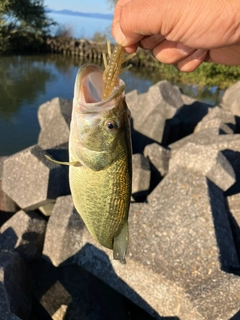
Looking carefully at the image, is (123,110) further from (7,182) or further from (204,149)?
(7,182)

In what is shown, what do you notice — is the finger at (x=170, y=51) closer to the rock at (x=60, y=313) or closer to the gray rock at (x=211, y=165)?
the gray rock at (x=211, y=165)

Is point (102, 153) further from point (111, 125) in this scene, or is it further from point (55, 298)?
point (55, 298)

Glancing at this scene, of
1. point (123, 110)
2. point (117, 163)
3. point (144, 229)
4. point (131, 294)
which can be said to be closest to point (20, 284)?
point (131, 294)

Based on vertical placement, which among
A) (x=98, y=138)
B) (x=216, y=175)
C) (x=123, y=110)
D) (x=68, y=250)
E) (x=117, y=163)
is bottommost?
(x=68, y=250)

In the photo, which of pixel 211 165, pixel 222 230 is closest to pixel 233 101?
pixel 211 165

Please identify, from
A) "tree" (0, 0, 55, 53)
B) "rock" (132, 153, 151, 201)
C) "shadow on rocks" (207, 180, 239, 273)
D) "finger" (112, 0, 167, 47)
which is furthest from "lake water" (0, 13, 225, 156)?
"finger" (112, 0, 167, 47)
